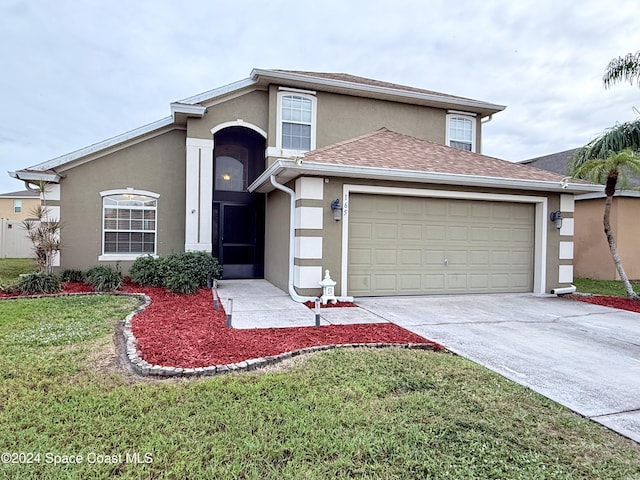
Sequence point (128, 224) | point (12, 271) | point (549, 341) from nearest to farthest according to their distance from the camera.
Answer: point (549, 341), point (128, 224), point (12, 271)

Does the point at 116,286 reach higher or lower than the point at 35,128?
lower

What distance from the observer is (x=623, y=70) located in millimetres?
11828

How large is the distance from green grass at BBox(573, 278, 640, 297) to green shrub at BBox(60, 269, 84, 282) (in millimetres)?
14653

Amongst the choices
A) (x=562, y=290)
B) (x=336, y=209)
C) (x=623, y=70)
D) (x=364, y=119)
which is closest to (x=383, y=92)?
(x=364, y=119)

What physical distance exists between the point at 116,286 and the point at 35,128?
23.9 m

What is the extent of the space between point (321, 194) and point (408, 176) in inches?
82.3

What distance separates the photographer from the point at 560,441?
293 cm

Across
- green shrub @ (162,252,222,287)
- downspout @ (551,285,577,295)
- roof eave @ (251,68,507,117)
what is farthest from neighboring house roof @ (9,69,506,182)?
downspout @ (551,285,577,295)

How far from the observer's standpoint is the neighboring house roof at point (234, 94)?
10734 mm

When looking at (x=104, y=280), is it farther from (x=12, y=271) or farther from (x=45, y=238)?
(x=12, y=271)

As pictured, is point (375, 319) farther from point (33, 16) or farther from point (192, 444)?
point (33, 16)

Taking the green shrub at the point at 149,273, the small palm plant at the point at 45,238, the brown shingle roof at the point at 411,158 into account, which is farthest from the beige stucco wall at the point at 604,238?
the small palm plant at the point at 45,238

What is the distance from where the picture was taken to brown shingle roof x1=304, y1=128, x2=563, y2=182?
8.76 metres

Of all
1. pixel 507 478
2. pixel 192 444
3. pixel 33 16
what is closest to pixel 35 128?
pixel 33 16
